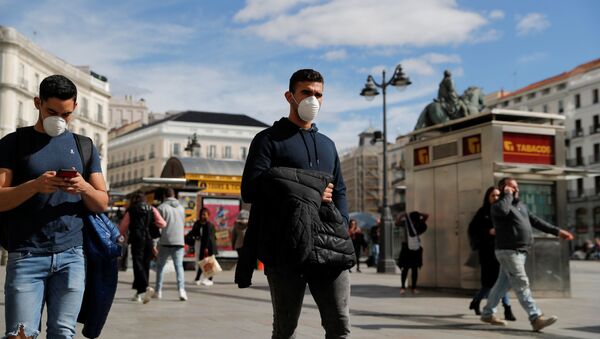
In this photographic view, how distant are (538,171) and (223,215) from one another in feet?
39.9

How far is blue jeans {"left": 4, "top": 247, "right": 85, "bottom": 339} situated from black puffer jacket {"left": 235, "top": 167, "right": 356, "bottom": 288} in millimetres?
A: 836

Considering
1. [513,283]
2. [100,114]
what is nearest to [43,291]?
[513,283]

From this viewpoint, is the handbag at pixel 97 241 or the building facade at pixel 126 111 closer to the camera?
the handbag at pixel 97 241

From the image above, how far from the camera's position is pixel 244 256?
3.98m

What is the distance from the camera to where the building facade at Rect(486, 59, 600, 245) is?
7056 centimetres

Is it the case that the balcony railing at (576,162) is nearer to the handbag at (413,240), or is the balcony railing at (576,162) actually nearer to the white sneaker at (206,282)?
the white sneaker at (206,282)

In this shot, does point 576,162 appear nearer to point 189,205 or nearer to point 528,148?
point 189,205

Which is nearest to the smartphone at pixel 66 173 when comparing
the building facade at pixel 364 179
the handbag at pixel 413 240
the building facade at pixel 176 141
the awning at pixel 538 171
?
the awning at pixel 538 171

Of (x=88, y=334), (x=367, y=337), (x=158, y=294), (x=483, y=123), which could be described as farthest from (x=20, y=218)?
(x=483, y=123)

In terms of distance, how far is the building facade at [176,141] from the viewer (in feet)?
308

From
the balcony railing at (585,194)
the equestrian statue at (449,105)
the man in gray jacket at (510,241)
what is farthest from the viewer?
the balcony railing at (585,194)

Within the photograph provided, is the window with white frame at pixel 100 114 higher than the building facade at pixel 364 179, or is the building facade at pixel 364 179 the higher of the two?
the window with white frame at pixel 100 114

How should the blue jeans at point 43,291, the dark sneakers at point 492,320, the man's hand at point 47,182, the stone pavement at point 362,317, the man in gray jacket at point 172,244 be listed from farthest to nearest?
the man in gray jacket at point 172,244 → the dark sneakers at point 492,320 → the stone pavement at point 362,317 → the blue jeans at point 43,291 → the man's hand at point 47,182

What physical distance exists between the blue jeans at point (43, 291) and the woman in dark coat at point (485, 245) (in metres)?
6.56
